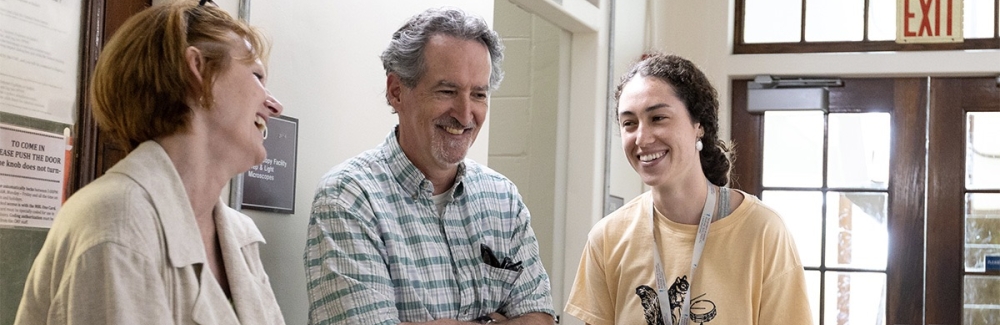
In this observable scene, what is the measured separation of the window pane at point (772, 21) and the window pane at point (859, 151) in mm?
463

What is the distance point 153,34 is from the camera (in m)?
1.60

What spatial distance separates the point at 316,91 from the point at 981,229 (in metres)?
3.71

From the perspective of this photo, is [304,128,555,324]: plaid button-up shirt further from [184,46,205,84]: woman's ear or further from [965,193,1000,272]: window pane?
[965,193,1000,272]: window pane

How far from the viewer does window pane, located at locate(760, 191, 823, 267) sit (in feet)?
17.5

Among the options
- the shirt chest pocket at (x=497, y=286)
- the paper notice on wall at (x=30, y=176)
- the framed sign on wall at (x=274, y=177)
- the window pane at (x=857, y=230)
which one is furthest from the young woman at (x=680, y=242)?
the window pane at (x=857, y=230)

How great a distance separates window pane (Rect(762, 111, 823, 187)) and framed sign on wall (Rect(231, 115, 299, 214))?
352cm

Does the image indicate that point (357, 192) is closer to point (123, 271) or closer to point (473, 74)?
point (473, 74)

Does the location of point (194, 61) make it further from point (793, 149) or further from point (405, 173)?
point (793, 149)

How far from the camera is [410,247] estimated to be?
2176 millimetres

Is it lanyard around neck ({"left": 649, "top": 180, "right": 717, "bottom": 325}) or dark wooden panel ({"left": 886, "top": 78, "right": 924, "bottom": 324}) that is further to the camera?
dark wooden panel ({"left": 886, "top": 78, "right": 924, "bottom": 324})

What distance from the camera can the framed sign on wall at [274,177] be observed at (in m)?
2.20

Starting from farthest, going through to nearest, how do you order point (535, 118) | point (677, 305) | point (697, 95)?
point (535, 118) → point (697, 95) → point (677, 305)

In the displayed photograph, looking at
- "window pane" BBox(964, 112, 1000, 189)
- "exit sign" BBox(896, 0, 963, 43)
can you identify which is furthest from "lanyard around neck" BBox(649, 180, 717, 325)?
"window pane" BBox(964, 112, 1000, 189)

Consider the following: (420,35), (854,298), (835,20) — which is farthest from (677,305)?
(835,20)
